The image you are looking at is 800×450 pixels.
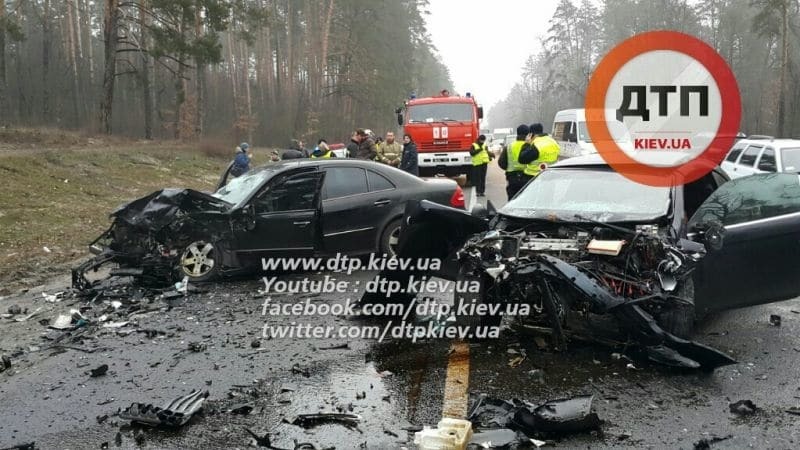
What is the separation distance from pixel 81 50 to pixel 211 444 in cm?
4379

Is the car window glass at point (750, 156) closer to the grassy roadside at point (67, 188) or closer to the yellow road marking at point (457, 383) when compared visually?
the yellow road marking at point (457, 383)

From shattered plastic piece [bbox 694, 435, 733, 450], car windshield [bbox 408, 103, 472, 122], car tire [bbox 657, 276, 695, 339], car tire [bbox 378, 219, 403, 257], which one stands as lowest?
shattered plastic piece [bbox 694, 435, 733, 450]

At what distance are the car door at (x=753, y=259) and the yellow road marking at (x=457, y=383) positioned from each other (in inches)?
78.8

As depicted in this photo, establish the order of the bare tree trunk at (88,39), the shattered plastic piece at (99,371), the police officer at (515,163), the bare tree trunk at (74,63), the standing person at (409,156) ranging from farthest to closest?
the bare tree trunk at (88,39) < the bare tree trunk at (74,63) < the standing person at (409,156) < the police officer at (515,163) < the shattered plastic piece at (99,371)

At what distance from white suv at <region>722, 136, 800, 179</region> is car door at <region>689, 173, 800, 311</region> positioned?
735cm

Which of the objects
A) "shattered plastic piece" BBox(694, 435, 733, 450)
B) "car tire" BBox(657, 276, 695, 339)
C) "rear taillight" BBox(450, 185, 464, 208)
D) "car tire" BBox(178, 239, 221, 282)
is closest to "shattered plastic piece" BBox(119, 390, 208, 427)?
"shattered plastic piece" BBox(694, 435, 733, 450)

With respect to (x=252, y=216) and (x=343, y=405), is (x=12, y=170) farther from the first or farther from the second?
(x=343, y=405)

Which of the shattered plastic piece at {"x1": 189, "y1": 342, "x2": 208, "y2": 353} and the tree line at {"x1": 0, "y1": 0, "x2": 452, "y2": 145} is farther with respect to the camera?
the tree line at {"x1": 0, "y1": 0, "x2": 452, "y2": 145}

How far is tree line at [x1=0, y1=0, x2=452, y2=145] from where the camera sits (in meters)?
34.0

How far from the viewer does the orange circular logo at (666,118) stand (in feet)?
20.3

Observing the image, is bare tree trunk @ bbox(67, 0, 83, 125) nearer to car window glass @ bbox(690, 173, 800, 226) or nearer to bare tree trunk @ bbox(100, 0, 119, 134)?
bare tree trunk @ bbox(100, 0, 119, 134)

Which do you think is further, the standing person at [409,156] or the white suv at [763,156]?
the standing person at [409,156]

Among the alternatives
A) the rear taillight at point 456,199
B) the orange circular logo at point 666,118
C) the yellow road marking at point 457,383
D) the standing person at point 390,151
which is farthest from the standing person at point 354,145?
the yellow road marking at point 457,383

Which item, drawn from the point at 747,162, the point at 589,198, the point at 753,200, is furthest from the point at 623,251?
the point at 747,162
